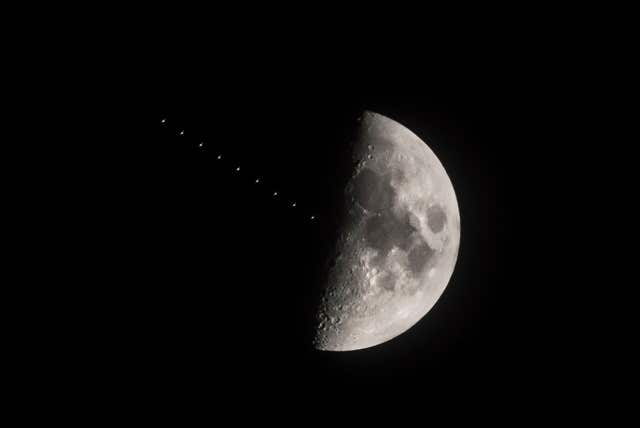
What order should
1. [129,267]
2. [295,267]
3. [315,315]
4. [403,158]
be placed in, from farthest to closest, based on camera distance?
1. [403,158]
2. [315,315]
3. [295,267]
4. [129,267]

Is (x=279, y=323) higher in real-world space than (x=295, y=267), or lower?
lower

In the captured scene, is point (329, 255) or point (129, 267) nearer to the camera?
point (129, 267)

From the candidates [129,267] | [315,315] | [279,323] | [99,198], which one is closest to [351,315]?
[315,315]

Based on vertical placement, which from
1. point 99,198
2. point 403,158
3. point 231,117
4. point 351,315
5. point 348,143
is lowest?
point 99,198

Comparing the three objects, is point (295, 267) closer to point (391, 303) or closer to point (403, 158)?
point (391, 303)

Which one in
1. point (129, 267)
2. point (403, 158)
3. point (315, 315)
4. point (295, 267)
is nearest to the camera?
point (129, 267)

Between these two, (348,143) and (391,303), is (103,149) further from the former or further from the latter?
(391,303)
